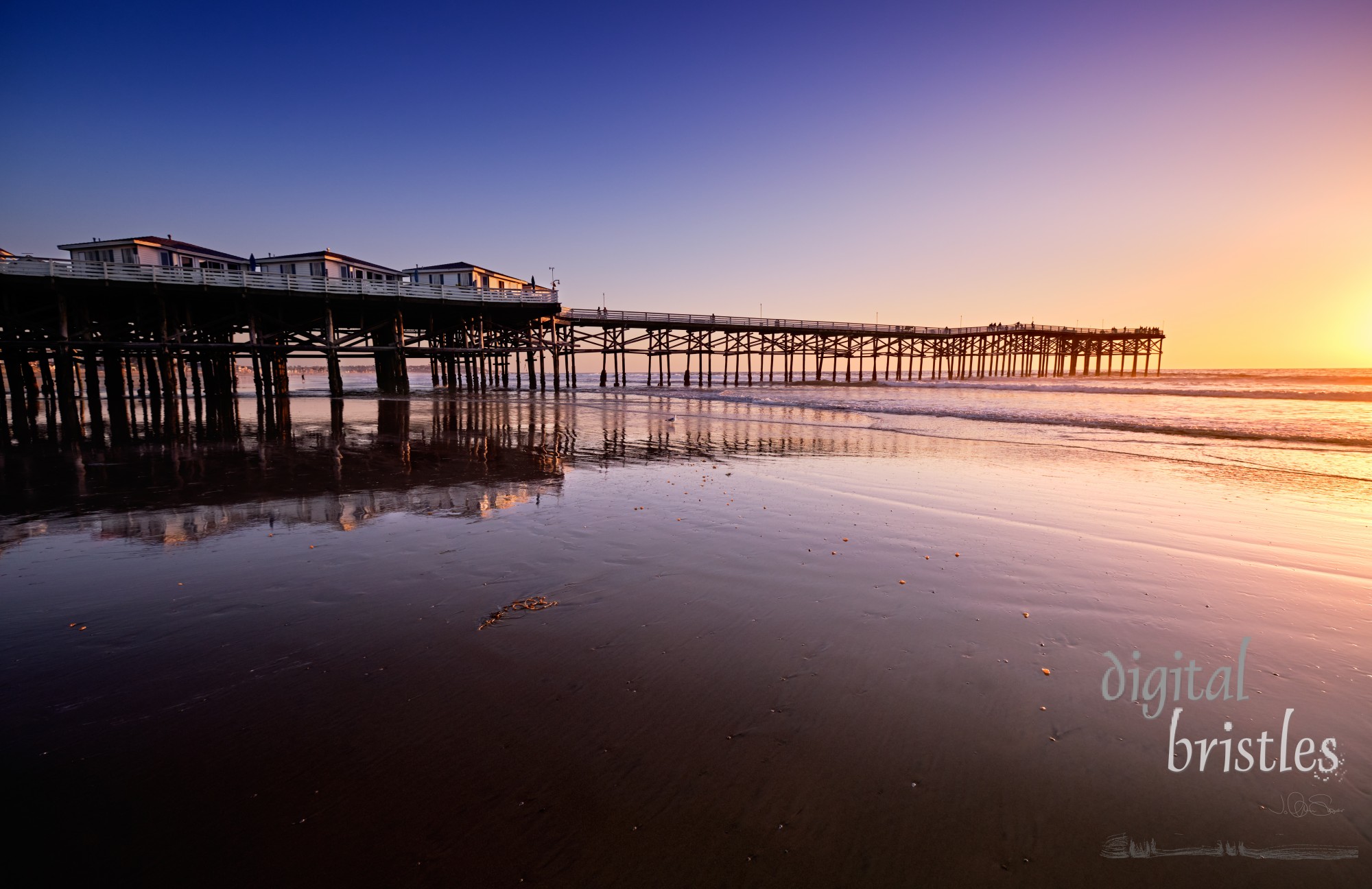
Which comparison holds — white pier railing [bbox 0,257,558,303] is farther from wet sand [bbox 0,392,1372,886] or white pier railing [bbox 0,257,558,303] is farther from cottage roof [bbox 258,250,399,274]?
wet sand [bbox 0,392,1372,886]

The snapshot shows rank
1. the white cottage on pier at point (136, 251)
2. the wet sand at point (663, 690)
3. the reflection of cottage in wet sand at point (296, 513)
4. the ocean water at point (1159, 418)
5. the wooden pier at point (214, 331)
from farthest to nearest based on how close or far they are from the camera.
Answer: the white cottage on pier at point (136, 251) < the wooden pier at point (214, 331) < the ocean water at point (1159, 418) < the reflection of cottage in wet sand at point (296, 513) < the wet sand at point (663, 690)

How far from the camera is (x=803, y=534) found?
7.12m

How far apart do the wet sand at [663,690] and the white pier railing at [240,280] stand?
89.0 feet

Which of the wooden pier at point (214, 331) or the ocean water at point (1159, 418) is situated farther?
the wooden pier at point (214, 331)

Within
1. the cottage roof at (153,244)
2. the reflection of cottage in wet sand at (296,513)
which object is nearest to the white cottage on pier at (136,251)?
the cottage roof at (153,244)

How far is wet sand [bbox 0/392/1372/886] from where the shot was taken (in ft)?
7.75

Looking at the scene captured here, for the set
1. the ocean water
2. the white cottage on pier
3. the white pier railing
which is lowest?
the ocean water

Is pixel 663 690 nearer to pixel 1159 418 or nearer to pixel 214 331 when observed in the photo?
pixel 1159 418

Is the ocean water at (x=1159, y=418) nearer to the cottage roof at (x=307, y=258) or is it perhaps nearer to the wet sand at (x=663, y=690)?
the wet sand at (x=663, y=690)

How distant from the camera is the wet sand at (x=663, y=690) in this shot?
2.36m

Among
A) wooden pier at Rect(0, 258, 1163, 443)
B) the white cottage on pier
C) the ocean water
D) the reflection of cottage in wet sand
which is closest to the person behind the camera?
the reflection of cottage in wet sand

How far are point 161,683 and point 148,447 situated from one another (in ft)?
49.1

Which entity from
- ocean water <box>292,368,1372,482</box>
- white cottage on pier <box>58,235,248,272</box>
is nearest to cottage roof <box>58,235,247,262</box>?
white cottage on pier <box>58,235,248,272</box>

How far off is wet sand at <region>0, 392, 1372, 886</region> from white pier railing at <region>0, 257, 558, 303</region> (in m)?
27.1
